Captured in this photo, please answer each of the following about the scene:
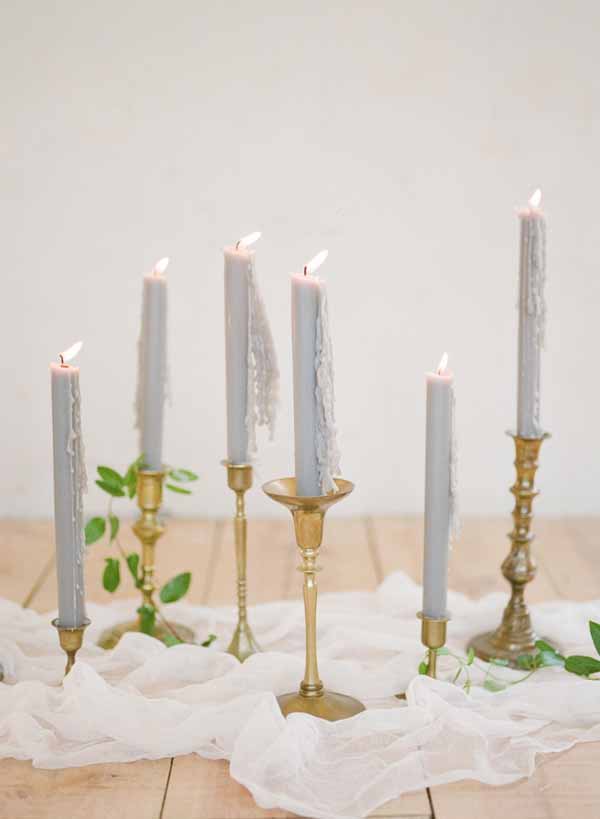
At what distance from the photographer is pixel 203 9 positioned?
208 centimetres

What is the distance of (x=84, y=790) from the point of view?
1.05 metres

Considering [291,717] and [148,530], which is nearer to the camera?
[291,717]

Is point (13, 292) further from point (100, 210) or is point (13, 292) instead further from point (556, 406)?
point (556, 406)

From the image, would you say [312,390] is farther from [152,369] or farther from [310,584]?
[152,369]

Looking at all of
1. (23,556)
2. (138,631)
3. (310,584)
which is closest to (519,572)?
(310,584)

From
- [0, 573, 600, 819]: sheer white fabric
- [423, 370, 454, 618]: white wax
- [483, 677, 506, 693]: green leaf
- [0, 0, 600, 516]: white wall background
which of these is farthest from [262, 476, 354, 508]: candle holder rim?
[0, 0, 600, 516]: white wall background

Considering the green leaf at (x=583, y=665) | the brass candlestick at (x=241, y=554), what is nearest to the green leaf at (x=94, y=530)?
Answer: the brass candlestick at (x=241, y=554)

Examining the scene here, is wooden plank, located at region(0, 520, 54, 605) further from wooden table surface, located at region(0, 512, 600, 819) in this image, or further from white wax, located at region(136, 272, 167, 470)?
white wax, located at region(136, 272, 167, 470)

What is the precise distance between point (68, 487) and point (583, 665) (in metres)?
0.56

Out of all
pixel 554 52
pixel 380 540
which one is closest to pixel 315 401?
pixel 380 540

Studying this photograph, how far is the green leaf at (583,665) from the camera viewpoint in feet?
4.03

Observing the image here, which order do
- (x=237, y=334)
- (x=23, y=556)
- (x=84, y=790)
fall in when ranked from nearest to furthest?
(x=84, y=790) → (x=237, y=334) → (x=23, y=556)

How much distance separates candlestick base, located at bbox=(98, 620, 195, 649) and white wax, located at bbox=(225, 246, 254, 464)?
304mm

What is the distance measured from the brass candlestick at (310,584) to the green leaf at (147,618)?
0.94ft
